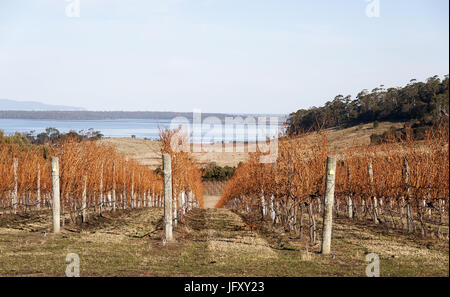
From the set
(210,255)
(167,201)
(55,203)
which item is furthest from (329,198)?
(55,203)

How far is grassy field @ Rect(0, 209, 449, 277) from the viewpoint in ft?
31.5

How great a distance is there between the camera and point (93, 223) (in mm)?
21609

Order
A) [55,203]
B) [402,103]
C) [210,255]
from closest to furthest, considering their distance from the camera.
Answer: [210,255]
[55,203]
[402,103]

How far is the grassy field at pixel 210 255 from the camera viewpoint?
961 cm

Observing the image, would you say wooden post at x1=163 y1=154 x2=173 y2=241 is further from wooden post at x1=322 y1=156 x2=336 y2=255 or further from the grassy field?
wooden post at x1=322 y1=156 x2=336 y2=255

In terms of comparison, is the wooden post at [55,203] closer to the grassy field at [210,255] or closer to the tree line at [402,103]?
the grassy field at [210,255]

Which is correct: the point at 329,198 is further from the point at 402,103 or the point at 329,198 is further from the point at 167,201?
the point at 402,103

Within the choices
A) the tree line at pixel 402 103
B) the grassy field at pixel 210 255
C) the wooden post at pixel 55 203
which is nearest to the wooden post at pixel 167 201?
the grassy field at pixel 210 255

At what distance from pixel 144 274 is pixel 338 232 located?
1185 cm

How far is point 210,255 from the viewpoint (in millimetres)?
11852

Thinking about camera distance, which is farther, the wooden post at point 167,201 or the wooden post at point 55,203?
the wooden post at point 55,203

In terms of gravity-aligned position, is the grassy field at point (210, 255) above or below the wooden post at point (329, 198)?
below
